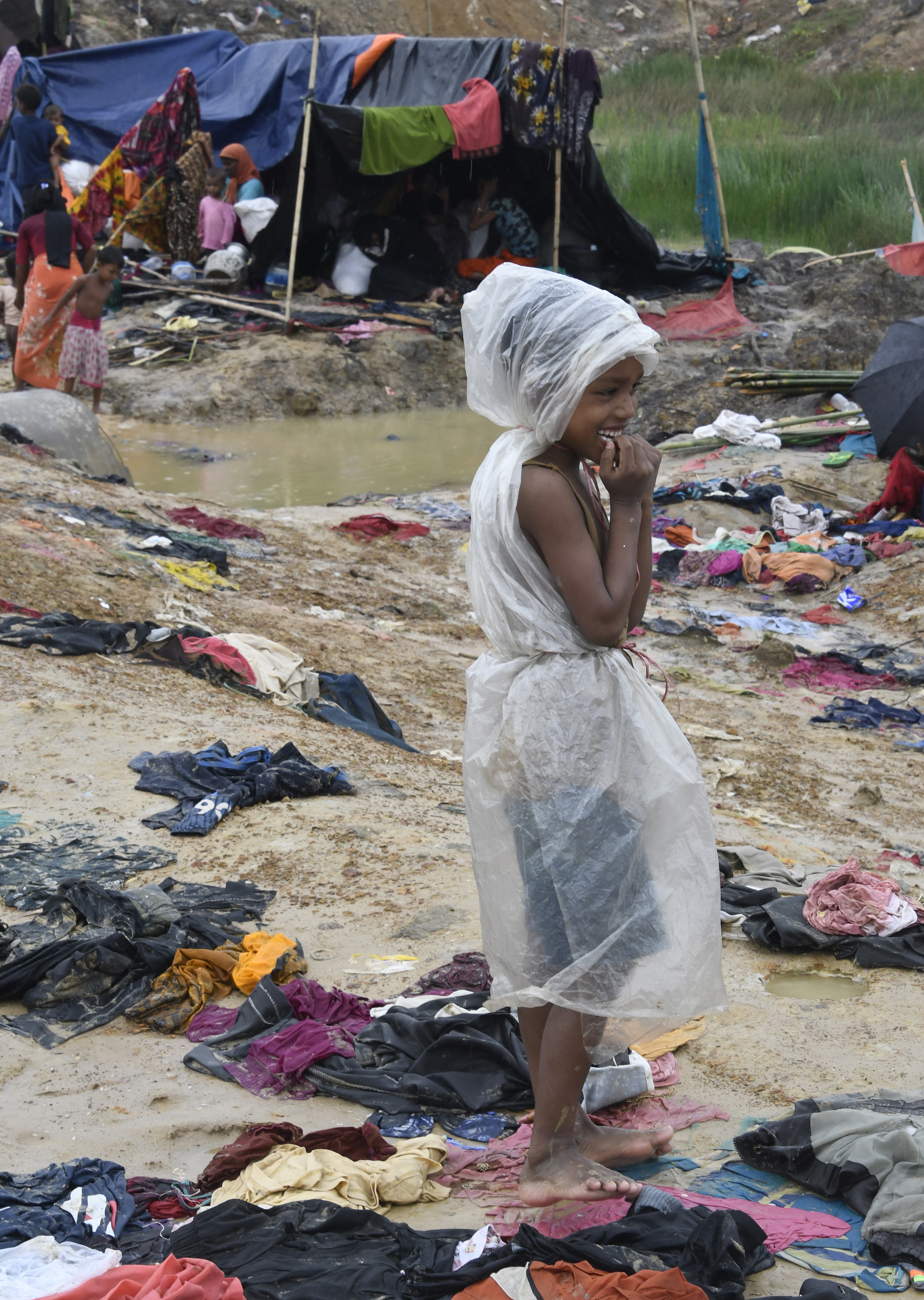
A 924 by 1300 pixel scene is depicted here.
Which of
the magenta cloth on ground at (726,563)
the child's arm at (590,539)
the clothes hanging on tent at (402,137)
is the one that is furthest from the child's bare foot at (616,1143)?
the clothes hanging on tent at (402,137)

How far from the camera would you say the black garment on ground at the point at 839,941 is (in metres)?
3.21

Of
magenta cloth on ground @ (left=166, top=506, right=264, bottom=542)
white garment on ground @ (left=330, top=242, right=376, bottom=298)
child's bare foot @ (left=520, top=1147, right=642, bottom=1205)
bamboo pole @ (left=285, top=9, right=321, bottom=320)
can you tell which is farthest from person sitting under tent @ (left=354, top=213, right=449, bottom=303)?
child's bare foot @ (left=520, top=1147, right=642, bottom=1205)

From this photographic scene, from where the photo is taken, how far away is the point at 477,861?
2.06m

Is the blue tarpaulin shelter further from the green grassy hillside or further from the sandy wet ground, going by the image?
the sandy wet ground

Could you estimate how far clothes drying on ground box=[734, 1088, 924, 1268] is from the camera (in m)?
1.96

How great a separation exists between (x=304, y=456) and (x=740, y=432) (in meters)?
4.18

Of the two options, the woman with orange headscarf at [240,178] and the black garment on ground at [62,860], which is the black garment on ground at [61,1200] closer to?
the black garment on ground at [62,860]

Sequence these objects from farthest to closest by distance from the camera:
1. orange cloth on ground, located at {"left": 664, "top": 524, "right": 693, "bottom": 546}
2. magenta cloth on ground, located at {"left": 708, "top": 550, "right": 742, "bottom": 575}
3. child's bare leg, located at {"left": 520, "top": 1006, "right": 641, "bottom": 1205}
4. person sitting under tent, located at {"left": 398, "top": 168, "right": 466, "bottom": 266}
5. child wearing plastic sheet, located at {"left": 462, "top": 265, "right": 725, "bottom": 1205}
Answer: person sitting under tent, located at {"left": 398, "top": 168, "right": 466, "bottom": 266}, orange cloth on ground, located at {"left": 664, "top": 524, "right": 693, "bottom": 546}, magenta cloth on ground, located at {"left": 708, "top": 550, "right": 742, "bottom": 575}, child's bare leg, located at {"left": 520, "top": 1006, "right": 641, "bottom": 1205}, child wearing plastic sheet, located at {"left": 462, "top": 265, "right": 725, "bottom": 1205}

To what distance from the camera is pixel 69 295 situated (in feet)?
31.2

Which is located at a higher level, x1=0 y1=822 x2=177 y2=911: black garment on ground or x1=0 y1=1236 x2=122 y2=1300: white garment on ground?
x1=0 y1=1236 x2=122 y2=1300: white garment on ground

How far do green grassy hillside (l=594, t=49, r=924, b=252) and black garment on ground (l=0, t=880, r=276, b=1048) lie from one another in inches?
625

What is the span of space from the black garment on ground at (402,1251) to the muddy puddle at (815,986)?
1212 mm

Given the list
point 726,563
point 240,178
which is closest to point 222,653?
point 726,563

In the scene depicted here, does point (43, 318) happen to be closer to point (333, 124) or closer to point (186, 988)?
point (333, 124)
